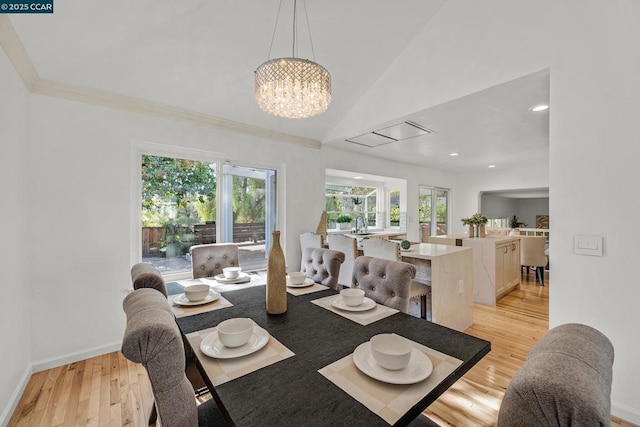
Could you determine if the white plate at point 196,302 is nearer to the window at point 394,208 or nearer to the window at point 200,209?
the window at point 200,209

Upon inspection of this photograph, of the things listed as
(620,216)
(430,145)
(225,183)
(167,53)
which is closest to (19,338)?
(225,183)

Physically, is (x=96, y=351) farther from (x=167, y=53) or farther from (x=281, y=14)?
(x=281, y=14)

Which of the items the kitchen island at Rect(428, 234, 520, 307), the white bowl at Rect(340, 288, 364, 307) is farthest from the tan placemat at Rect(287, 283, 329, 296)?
the kitchen island at Rect(428, 234, 520, 307)

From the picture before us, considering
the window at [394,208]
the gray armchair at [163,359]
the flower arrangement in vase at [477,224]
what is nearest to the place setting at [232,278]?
the gray armchair at [163,359]

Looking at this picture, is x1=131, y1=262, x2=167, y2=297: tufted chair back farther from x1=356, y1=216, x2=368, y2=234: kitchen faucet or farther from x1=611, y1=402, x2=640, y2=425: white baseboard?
x1=356, y1=216, x2=368, y2=234: kitchen faucet

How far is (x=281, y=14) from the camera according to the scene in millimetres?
2049

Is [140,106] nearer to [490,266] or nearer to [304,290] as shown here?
[304,290]

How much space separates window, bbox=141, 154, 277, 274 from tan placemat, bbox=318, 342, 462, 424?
8.12 ft

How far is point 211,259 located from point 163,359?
1675 millimetres

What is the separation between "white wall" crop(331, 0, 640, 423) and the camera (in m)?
1.58

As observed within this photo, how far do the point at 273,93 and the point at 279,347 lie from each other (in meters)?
1.36

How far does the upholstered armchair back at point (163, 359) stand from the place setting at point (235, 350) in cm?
10

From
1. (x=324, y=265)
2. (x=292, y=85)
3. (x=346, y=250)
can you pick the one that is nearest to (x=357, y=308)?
(x=324, y=265)

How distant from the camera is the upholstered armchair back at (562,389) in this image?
491 millimetres
